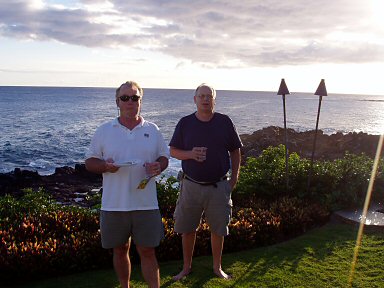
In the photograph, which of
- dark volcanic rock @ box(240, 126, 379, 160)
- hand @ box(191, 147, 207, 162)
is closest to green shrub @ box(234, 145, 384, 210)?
hand @ box(191, 147, 207, 162)

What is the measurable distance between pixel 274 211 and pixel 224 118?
3.33 m

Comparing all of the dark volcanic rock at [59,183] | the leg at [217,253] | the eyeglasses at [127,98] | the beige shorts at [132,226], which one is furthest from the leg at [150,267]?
the dark volcanic rock at [59,183]

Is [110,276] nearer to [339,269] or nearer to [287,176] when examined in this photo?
[339,269]

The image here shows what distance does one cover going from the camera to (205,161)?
514cm

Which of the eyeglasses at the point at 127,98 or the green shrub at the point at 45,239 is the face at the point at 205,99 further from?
the green shrub at the point at 45,239

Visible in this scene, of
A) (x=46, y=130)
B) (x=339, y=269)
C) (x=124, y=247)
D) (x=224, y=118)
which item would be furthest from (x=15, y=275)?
(x=46, y=130)

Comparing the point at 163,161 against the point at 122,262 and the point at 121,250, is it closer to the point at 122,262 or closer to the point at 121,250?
the point at 121,250

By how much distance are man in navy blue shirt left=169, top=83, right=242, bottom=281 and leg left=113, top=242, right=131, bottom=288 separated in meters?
0.97

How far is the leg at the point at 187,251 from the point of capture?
5520 mm

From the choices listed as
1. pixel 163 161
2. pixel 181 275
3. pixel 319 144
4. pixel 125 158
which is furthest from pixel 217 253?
pixel 319 144

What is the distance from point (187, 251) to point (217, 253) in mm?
393

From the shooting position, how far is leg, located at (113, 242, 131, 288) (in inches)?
180

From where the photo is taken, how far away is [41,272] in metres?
5.70

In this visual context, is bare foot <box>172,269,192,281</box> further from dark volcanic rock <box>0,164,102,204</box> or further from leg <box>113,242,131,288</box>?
dark volcanic rock <box>0,164,102,204</box>
